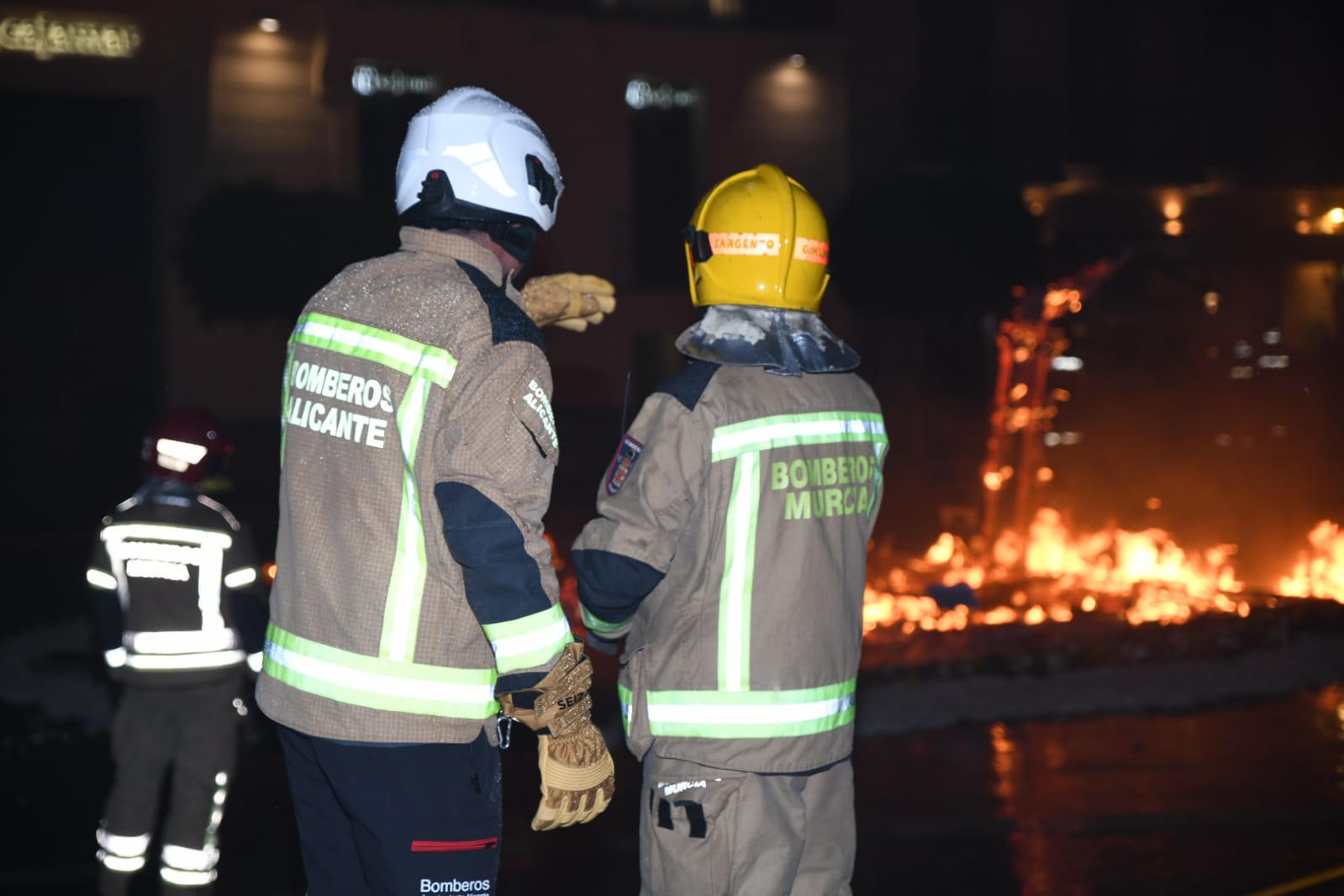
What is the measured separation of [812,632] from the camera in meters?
3.27

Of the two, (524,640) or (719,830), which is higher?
(524,640)

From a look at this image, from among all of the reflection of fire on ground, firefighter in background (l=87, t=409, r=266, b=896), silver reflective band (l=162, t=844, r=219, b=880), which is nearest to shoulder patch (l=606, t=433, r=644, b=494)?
firefighter in background (l=87, t=409, r=266, b=896)

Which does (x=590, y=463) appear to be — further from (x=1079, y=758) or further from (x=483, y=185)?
(x=483, y=185)

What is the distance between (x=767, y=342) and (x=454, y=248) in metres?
0.85

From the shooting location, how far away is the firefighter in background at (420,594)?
104 inches

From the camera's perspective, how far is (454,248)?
2943mm

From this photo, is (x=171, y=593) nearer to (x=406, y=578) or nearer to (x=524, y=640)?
(x=406, y=578)

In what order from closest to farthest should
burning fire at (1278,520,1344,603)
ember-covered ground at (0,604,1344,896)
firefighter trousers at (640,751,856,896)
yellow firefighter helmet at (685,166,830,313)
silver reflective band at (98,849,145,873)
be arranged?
1. firefighter trousers at (640,751,856,896)
2. yellow firefighter helmet at (685,166,830,313)
3. silver reflective band at (98,849,145,873)
4. ember-covered ground at (0,604,1344,896)
5. burning fire at (1278,520,1344,603)

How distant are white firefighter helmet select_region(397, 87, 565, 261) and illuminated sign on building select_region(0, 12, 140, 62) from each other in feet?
59.7

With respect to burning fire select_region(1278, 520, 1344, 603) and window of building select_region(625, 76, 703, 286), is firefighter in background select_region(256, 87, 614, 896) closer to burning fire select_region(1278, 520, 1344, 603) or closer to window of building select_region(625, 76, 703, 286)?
burning fire select_region(1278, 520, 1344, 603)

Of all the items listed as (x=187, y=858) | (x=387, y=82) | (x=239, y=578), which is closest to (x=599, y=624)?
(x=239, y=578)

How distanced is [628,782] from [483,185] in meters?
4.00

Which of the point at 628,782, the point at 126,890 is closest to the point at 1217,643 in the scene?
the point at 628,782

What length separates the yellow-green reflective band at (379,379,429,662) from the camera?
2.73m
